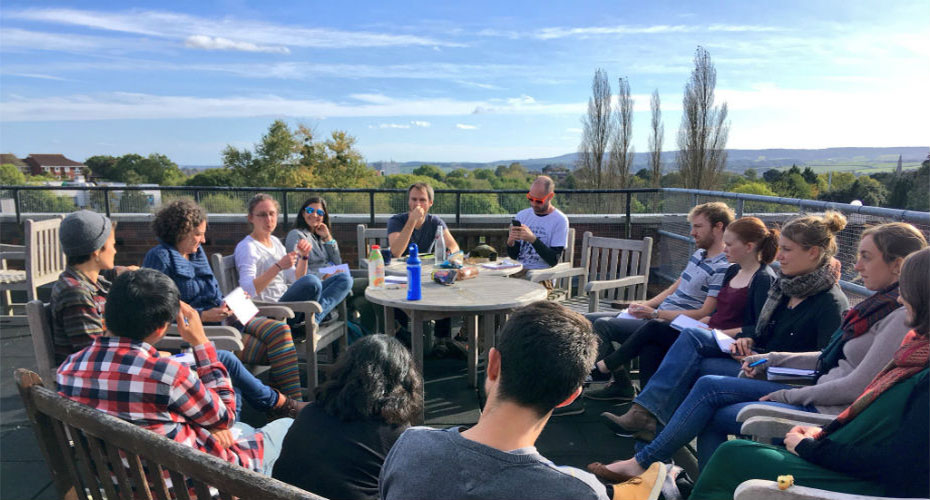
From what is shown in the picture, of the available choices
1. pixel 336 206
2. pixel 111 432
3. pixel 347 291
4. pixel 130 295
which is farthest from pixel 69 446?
pixel 336 206

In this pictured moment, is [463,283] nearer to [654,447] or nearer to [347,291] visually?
[347,291]

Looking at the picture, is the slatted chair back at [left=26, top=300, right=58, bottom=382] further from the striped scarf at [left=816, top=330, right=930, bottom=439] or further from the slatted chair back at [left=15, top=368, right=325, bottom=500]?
the striped scarf at [left=816, top=330, right=930, bottom=439]

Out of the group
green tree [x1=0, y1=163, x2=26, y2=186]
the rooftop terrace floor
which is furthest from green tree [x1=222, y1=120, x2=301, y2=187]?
the rooftop terrace floor

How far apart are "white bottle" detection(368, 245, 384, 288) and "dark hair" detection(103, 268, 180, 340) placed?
1714 millimetres

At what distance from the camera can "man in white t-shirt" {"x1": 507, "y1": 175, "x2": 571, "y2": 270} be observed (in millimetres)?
4359

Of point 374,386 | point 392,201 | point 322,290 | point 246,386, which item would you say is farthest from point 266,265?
point 392,201

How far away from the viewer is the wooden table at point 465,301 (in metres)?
3.10

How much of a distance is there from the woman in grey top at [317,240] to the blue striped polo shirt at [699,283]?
201cm

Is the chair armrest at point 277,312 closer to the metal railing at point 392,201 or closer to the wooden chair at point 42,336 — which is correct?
the wooden chair at point 42,336

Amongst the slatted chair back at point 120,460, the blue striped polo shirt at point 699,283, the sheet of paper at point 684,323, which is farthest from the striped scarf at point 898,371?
the slatted chair back at point 120,460

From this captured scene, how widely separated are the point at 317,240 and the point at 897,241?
336 cm

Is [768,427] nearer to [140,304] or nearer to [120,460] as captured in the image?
[120,460]

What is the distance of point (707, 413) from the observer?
2.26 m

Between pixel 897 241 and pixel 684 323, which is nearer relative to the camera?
pixel 897 241
